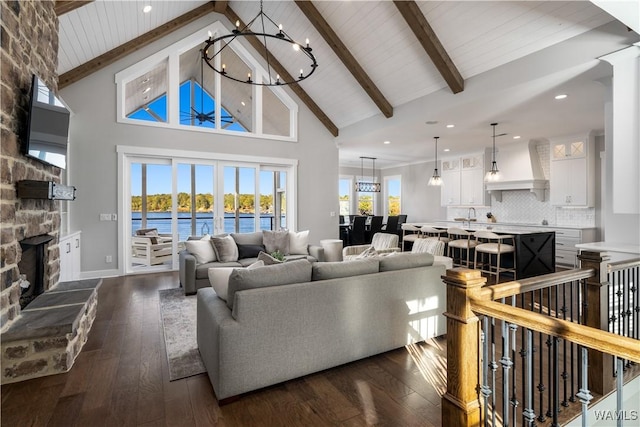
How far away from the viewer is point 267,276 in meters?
2.28

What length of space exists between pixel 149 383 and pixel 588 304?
3327mm

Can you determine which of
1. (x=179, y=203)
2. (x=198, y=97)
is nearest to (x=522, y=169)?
(x=198, y=97)

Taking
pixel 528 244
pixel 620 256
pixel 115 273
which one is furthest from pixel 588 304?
pixel 115 273

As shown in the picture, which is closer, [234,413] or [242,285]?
[234,413]

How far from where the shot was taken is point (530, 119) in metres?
5.61

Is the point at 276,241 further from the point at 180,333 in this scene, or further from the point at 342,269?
the point at 342,269

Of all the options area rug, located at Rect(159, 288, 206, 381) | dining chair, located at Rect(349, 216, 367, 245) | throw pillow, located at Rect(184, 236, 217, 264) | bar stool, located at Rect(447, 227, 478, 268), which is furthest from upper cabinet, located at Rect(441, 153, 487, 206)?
area rug, located at Rect(159, 288, 206, 381)

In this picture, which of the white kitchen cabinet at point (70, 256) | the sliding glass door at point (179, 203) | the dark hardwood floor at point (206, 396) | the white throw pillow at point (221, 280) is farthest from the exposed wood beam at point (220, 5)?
the dark hardwood floor at point (206, 396)

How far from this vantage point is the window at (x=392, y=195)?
39.3 feet

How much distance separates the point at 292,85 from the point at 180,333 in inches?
236

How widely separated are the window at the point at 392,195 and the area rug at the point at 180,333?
894 centimetres

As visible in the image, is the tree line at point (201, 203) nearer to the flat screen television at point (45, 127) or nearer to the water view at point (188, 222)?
the water view at point (188, 222)

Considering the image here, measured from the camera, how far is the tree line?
6.27m

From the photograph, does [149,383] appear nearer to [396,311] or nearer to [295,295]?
[295,295]
